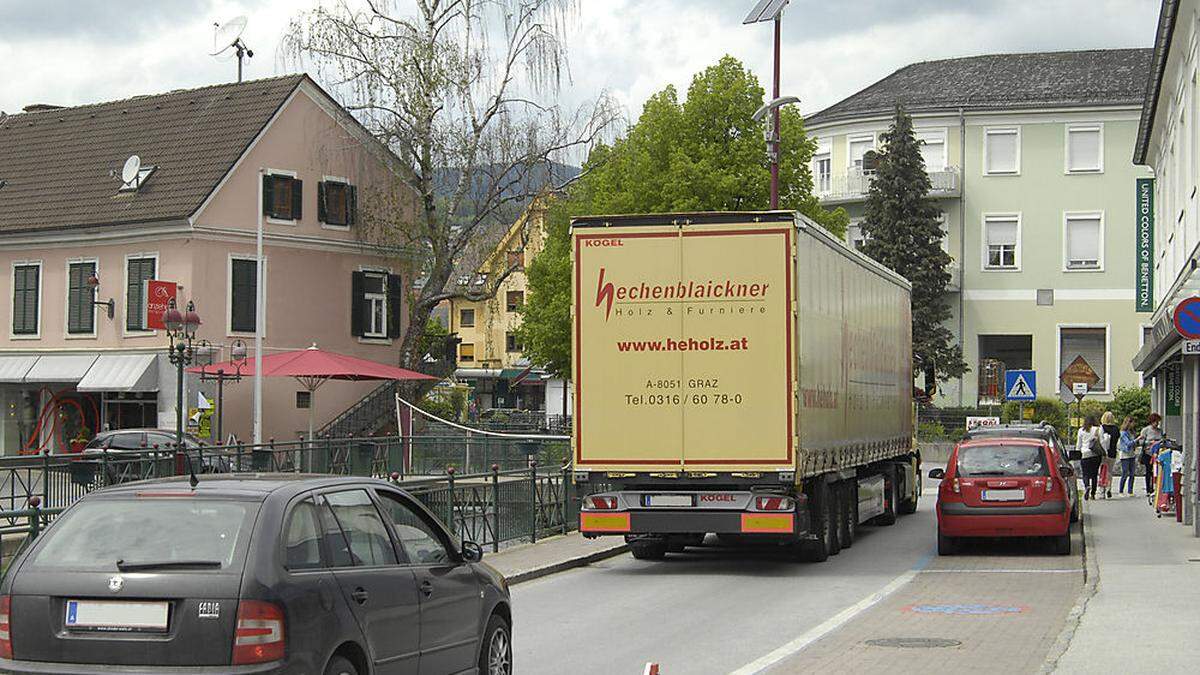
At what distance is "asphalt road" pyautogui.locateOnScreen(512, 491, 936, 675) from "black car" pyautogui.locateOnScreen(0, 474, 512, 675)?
11.9 feet

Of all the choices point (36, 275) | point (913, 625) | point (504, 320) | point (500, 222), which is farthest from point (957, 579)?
point (504, 320)

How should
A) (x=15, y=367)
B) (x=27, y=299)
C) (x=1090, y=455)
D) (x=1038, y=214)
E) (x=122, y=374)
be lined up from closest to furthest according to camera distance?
(x=1090, y=455)
(x=122, y=374)
(x=15, y=367)
(x=27, y=299)
(x=1038, y=214)

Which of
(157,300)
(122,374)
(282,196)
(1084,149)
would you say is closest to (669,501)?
(157,300)

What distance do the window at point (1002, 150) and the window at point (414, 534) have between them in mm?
63400

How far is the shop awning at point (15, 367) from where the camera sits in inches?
1818

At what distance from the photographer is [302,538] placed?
8.02 m

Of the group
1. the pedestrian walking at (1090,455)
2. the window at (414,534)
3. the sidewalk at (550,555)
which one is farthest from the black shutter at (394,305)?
the window at (414,534)

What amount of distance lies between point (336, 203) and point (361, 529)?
132 ft

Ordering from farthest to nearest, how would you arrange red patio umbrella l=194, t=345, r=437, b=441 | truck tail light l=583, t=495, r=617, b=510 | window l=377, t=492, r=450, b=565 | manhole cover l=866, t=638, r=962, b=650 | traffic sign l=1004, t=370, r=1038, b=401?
traffic sign l=1004, t=370, r=1038, b=401 → red patio umbrella l=194, t=345, r=437, b=441 → truck tail light l=583, t=495, r=617, b=510 → manhole cover l=866, t=638, r=962, b=650 → window l=377, t=492, r=450, b=565

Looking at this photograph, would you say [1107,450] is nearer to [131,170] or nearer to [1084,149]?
[131,170]

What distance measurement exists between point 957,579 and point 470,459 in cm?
1467

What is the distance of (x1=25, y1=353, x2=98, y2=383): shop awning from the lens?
148 feet

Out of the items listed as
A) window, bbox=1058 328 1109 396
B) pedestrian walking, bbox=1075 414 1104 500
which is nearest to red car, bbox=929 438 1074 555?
pedestrian walking, bbox=1075 414 1104 500

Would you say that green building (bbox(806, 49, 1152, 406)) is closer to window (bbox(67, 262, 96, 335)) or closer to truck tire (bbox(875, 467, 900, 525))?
window (bbox(67, 262, 96, 335))
